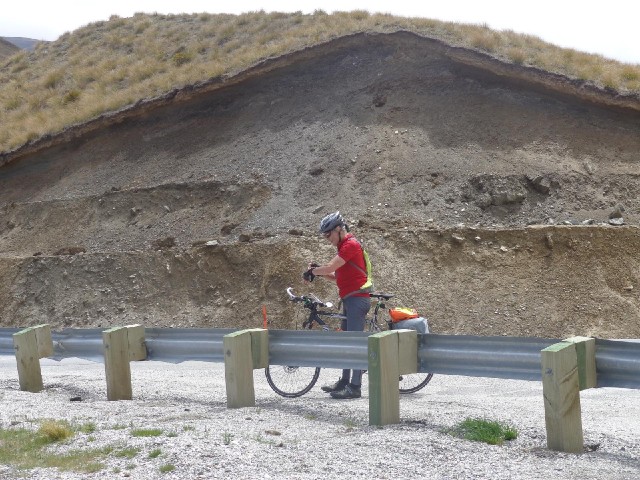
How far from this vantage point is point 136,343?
973 centimetres

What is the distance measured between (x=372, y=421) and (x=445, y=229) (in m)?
15.0

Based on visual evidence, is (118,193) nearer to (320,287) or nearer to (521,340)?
(320,287)

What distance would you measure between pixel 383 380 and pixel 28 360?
5004 millimetres

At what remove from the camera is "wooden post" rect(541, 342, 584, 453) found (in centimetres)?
632

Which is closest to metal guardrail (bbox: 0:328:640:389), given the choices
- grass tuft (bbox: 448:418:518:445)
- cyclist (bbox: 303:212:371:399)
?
grass tuft (bbox: 448:418:518:445)

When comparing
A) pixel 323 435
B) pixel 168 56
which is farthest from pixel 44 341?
pixel 168 56

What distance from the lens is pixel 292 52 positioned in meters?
30.3

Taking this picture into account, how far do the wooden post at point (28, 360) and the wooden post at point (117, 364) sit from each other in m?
1.41

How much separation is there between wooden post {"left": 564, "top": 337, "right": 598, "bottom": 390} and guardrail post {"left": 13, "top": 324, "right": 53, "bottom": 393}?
6.49 m

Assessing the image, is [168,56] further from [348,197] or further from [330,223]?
[330,223]

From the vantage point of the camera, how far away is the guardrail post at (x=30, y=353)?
416 inches

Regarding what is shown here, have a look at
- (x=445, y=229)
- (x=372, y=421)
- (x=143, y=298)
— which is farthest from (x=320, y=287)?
(x=372, y=421)

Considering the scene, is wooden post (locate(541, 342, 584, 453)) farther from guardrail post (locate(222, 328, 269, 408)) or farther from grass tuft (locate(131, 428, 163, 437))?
guardrail post (locate(222, 328, 269, 408))

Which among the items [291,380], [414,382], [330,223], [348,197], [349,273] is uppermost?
[348,197]
